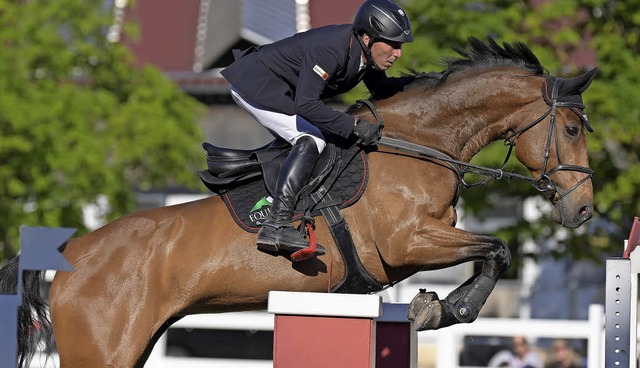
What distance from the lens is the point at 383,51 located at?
4.95 meters

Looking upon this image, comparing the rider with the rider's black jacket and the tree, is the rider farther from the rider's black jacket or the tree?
the tree

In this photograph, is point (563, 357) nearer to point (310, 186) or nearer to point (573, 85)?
point (573, 85)

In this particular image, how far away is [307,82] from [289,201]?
56 cm

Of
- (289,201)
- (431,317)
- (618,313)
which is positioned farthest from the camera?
(289,201)

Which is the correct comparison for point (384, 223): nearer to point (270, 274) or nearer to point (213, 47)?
point (270, 274)

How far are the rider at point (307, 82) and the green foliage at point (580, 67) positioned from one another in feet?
20.0

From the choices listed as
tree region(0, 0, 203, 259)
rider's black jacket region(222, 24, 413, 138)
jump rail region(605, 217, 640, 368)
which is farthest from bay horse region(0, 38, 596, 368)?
tree region(0, 0, 203, 259)

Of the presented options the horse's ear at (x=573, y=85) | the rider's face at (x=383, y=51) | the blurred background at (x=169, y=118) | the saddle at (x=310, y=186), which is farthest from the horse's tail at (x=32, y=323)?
the blurred background at (x=169, y=118)

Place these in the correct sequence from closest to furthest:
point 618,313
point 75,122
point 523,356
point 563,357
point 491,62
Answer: point 618,313 → point 491,62 → point 523,356 → point 563,357 → point 75,122

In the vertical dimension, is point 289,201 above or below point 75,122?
below

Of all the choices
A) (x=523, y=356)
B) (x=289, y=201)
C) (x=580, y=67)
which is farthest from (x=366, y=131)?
(x=580, y=67)

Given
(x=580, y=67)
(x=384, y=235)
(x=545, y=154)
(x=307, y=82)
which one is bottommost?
(x=384, y=235)

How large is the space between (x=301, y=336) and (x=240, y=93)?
4.60ft

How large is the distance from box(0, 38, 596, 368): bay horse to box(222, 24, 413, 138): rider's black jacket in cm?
25
